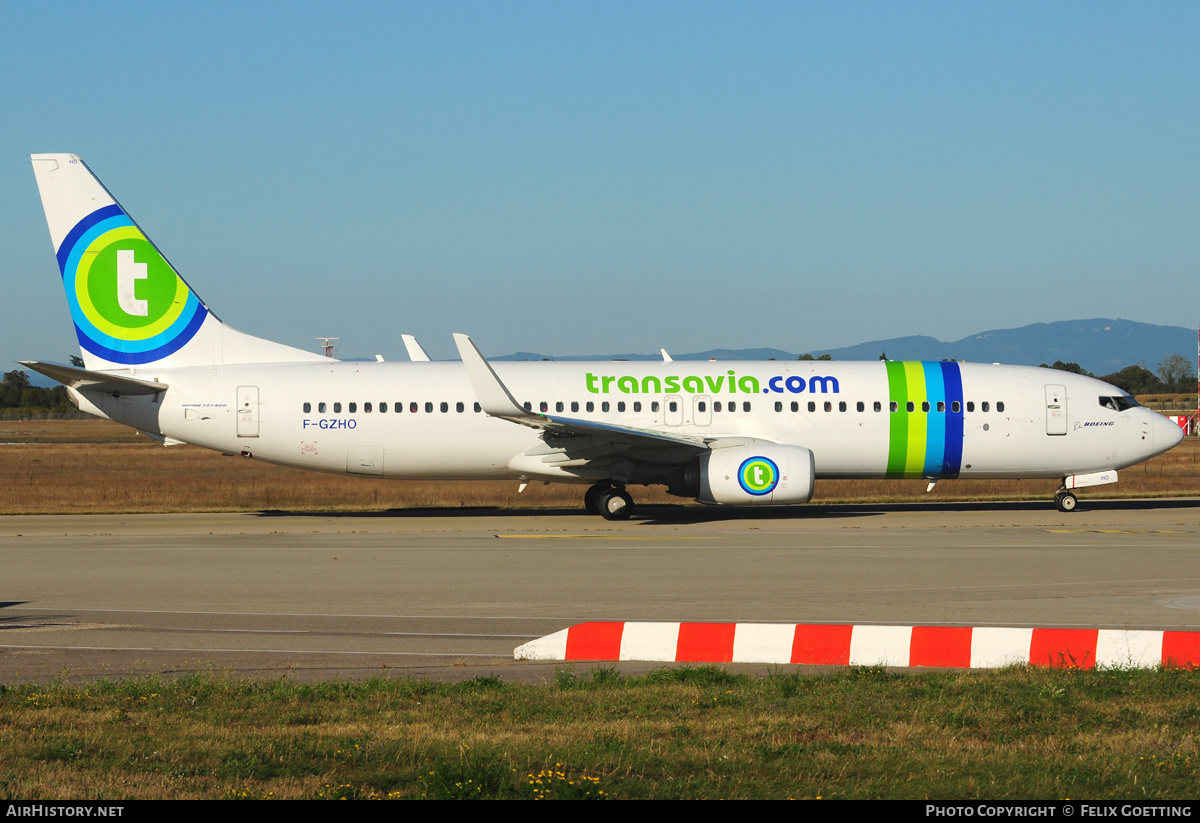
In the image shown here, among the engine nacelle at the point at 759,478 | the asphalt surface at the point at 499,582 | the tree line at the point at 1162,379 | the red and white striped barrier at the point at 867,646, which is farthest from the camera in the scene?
the tree line at the point at 1162,379

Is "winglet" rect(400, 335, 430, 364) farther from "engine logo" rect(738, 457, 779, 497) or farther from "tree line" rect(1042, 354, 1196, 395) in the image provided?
"tree line" rect(1042, 354, 1196, 395)

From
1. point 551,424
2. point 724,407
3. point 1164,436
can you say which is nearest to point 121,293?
point 551,424

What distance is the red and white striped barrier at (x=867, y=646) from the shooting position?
1098 centimetres

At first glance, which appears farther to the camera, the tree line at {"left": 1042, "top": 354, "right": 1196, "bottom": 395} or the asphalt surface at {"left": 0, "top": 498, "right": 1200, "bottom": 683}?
the tree line at {"left": 1042, "top": 354, "right": 1196, "bottom": 395}

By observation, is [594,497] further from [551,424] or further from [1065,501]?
[1065,501]

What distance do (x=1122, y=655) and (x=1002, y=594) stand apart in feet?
16.1

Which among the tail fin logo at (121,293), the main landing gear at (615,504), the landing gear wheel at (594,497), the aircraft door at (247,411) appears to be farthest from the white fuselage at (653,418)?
the landing gear wheel at (594,497)

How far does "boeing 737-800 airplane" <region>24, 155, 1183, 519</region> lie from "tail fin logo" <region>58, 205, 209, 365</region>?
0.04 metres

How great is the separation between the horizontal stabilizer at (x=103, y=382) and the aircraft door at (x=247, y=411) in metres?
1.85

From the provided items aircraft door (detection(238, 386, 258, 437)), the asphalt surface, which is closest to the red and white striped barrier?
the asphalt surface

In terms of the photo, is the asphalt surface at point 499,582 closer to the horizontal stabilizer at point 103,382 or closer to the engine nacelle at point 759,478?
the engine nacelle at point 759,478

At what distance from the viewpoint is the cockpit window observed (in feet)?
94.4

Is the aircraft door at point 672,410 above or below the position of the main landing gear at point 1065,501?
above
